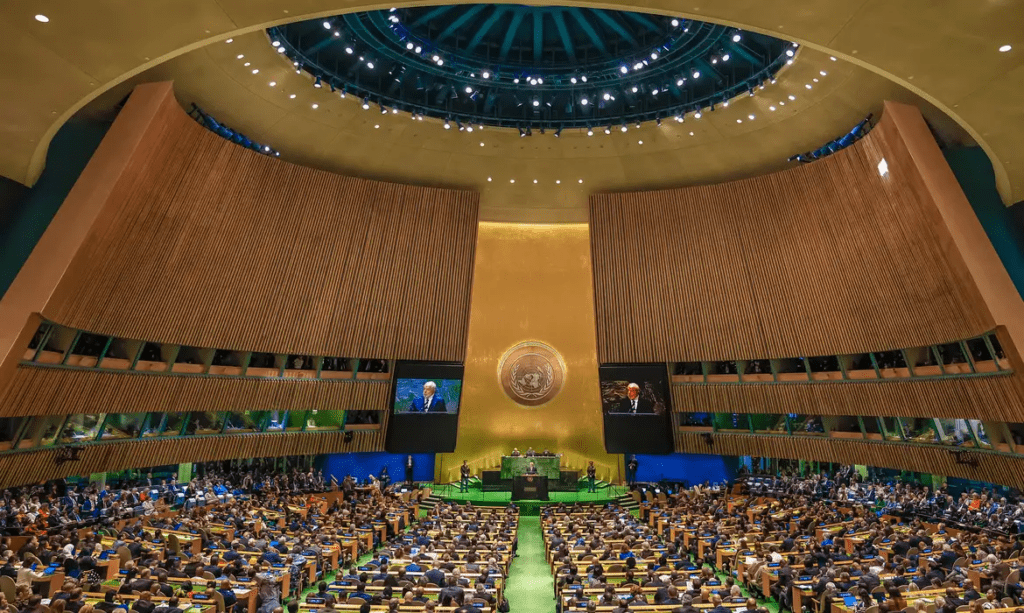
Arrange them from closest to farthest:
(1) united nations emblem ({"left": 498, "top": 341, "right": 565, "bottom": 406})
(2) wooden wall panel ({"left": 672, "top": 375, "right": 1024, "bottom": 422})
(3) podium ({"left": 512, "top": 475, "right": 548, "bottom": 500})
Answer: (2) wooden wall panel ({"left": 672, "top": 375, "right": 1024, "bottom": 422}) < (3) podium ({"left": 512, "top": 475, "right": 548, "bottom": 500}) < (1) united nations emblem ({"left": 498, "top": 341, "right": 565, "bottom": 406})

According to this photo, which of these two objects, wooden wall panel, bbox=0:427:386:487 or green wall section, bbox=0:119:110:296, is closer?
wooden wall panel, bbox=0:427:386:487

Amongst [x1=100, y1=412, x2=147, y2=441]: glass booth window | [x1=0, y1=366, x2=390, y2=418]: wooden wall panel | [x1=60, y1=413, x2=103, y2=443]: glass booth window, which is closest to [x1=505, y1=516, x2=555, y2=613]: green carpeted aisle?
[x1=0, y1=366, x2=390, y2=418]: wooden wall panel

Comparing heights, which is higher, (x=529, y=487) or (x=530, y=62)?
(x=530, y=62)

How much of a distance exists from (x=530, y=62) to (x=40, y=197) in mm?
13158

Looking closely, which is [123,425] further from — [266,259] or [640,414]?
[640,414]

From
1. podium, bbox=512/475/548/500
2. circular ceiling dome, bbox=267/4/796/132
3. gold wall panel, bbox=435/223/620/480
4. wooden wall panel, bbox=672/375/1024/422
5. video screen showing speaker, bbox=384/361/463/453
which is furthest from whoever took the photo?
gold wall panel, bbox=435/223/620/480

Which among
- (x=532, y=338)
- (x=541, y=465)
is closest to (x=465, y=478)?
(x=541, y=465)

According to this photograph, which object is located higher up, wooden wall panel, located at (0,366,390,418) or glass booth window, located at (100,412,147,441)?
wooden wall panel, located at (0,366,390,418)

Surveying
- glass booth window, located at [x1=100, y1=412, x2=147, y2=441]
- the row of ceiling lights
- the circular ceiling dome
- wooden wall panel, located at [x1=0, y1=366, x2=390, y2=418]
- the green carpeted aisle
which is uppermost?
the circular ceiling dome

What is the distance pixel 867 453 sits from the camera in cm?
1775

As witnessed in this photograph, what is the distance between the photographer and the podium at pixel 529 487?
21.3 metres

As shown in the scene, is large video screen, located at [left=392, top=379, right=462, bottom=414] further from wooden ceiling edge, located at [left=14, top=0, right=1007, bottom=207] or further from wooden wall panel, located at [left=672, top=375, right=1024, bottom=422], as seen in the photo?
wooden ceiling edge, located at [left=14, top=0, right=1007, bottom=207]

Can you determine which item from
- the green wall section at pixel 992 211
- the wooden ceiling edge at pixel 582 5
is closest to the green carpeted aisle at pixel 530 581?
the wooden ceiling edge at pixel 582 5

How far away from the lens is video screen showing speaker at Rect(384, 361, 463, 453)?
22.1 metres
